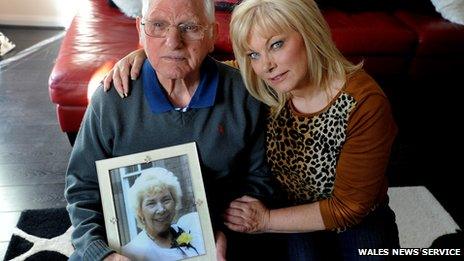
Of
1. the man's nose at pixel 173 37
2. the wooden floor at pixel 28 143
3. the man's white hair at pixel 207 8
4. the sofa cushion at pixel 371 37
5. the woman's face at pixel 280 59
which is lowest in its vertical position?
the wooden floor at pixel 28 143

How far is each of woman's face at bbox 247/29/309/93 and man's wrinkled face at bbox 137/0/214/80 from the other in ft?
0.38

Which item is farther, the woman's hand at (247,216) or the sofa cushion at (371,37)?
the sofa cushion at (371,37)

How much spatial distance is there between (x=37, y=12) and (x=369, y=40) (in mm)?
2769

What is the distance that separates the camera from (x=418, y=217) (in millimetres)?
1745

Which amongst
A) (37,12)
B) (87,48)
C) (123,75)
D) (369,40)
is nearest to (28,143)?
(87,48)

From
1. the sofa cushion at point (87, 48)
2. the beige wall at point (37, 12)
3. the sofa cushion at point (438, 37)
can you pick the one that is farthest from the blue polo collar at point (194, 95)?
the beige wall at point (37, 12)

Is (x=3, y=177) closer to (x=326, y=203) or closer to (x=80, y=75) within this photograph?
(x=80, y=75)

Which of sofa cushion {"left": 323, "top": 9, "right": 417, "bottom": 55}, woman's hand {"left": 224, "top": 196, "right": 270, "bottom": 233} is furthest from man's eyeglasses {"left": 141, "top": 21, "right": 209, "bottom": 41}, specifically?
sofa cushion {"left": 323, "top": 9, "right": 417, "bottom": 55}

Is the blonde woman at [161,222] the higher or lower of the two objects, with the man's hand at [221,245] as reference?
higher

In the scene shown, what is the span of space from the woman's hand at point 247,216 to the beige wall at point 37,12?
2.96m

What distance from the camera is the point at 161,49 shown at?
3.03 feet

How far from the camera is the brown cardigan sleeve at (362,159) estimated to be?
38.3 inches

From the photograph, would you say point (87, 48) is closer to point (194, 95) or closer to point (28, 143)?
point (28, 143)

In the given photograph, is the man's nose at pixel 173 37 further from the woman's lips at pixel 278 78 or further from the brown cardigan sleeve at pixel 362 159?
the brown cardigan sleeve at pixel 362 159
